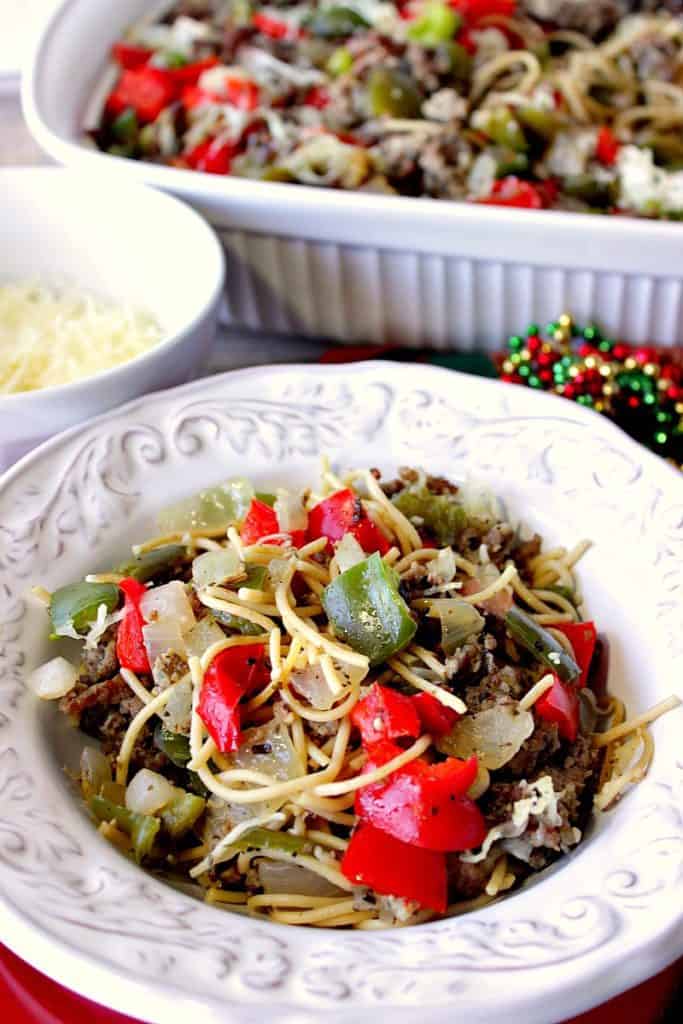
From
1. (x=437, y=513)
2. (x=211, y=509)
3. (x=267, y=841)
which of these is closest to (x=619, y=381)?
(x=437, y=513)

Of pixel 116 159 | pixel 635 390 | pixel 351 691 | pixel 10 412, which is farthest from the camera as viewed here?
pixel 116 159

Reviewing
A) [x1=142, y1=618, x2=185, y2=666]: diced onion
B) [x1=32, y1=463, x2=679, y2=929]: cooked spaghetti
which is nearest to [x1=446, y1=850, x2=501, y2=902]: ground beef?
[x1=32, y1=463, x2=679, y2=929]: cooked spaghetti

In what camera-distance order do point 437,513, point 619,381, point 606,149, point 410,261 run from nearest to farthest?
point 437,513, point 619,381, point 410,261, point 606,149

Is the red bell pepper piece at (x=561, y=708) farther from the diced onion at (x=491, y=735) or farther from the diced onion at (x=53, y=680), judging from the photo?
the diced onion at (x=53, y=680)

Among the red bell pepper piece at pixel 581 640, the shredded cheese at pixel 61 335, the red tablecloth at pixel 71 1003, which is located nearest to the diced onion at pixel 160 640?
the red tablecloth at pixel 71 1003

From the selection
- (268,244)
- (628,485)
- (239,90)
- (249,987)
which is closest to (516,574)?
(628,485)

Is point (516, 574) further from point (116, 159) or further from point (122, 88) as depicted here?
point (122, 88)

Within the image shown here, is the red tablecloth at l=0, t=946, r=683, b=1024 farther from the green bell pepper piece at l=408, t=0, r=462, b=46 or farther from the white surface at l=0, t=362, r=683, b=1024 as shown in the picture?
the green bell pepper piece at l=408, t=0, r=462, b=46

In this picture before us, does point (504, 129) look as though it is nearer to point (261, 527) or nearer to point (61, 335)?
point (61, 335)
